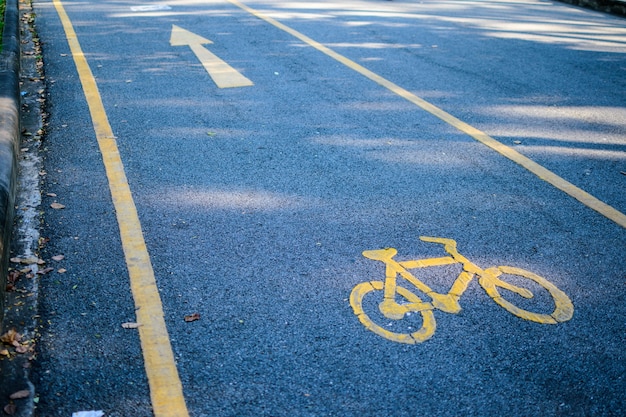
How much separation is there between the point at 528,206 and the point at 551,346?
170 cm

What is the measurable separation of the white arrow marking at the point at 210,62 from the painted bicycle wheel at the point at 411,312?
4.44m

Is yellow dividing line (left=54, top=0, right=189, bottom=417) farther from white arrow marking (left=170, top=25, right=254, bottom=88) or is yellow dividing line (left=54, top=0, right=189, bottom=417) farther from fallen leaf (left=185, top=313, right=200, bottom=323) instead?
white arrow marking (left=170, top=25, right=254, bottom=88)

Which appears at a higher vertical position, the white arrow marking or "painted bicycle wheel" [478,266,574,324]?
the white arrow marking

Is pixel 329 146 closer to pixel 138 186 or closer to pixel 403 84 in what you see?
pixel 138 186

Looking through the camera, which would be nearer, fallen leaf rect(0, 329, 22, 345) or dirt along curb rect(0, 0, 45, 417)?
dirt along curb rect(0, 0, 45, 417)

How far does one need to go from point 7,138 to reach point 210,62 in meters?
3.93

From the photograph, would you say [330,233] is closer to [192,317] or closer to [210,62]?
[192,317]

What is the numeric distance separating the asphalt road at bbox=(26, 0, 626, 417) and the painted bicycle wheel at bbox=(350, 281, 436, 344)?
1cm

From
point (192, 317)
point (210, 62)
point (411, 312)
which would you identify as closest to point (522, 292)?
point (411, 312)

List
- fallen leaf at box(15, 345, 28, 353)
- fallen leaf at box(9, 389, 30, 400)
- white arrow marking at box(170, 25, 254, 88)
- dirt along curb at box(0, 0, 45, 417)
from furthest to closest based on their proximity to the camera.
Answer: white arrow marking at box(170, 25, 254, 88)
fallen leaf at box(15, 345, 28, 353)
dirt along curb at box(0, 0, 45, 417)
fallen leaf at box(9, 389, 30, 400)

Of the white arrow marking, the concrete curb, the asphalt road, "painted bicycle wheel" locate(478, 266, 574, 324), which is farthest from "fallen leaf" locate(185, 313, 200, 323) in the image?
the white arrow marking

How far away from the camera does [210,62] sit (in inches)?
333

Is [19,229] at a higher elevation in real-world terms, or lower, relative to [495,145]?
lower

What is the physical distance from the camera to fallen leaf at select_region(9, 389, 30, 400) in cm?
Result: 275
